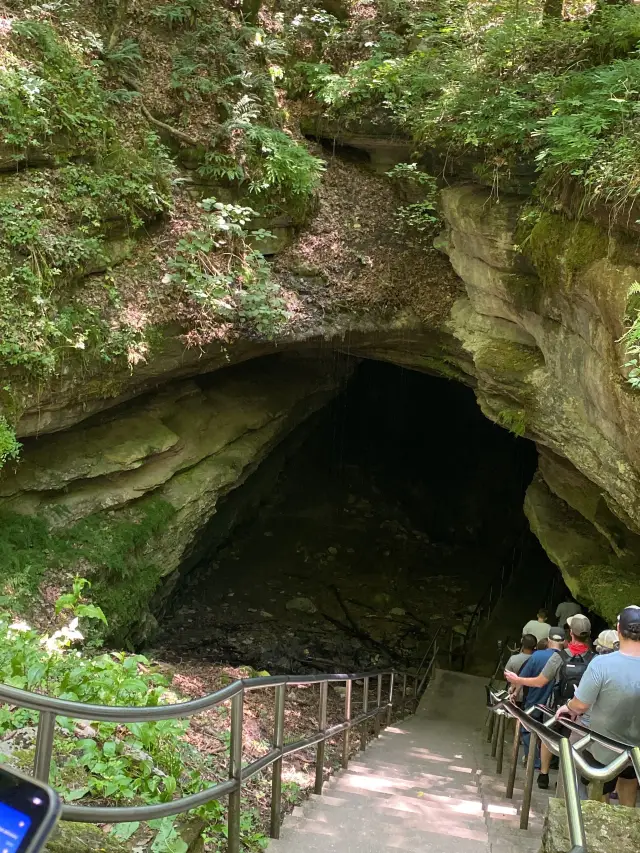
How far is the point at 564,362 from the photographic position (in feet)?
23.6

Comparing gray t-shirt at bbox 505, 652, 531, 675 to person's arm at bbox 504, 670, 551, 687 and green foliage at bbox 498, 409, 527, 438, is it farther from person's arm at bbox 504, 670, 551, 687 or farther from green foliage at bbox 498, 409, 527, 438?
green foliage at bbox 498, 409, 527, 438

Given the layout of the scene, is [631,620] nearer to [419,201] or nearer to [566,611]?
[566,611]

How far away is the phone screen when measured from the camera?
981 mm

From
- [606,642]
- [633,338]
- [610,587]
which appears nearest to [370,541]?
[610,587]

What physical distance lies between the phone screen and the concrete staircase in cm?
256

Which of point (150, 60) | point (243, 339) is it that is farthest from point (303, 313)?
point (150, 60)

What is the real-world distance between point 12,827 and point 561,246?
6.75 m

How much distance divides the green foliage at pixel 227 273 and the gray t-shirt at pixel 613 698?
585 cm

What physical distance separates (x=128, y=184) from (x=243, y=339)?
227 cm

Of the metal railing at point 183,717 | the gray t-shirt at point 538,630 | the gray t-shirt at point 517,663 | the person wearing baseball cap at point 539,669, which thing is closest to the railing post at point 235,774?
the metal railing at point 183,717

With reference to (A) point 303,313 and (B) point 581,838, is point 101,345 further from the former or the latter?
(B) point 581,838

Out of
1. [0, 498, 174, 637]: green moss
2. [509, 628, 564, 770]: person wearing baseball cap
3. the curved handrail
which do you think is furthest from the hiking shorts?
[0, 498, 174, 637]: green moss

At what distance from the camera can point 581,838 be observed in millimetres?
1827

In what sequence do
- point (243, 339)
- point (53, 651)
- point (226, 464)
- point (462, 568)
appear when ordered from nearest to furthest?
point (53, 651)
point (243, 339)
point (226, 464)
point (462, 568)
